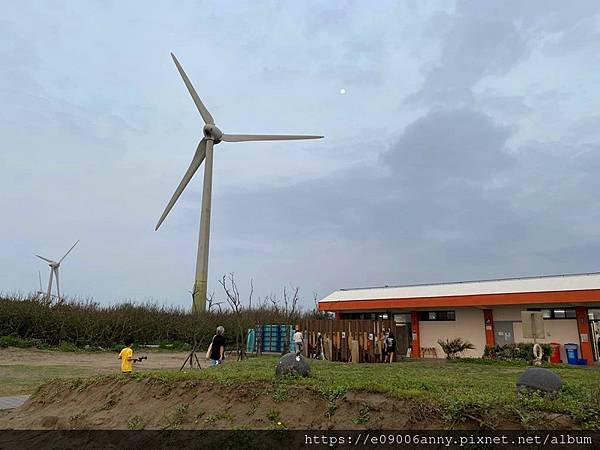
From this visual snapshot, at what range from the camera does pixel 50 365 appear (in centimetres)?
2164

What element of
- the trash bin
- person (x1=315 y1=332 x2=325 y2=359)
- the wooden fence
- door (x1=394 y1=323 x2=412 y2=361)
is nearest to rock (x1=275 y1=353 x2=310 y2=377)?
the wooden fence

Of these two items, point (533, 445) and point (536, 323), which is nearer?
point (533, 445)

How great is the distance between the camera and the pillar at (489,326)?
2431cm

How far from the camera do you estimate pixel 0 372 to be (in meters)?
18.3

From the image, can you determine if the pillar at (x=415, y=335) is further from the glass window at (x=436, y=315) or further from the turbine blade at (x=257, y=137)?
the turbine blade at (x=257, y=137)

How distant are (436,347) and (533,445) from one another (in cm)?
2215

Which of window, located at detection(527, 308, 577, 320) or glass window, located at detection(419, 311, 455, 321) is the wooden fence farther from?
window, located at detection(527, 308, 577, 320)

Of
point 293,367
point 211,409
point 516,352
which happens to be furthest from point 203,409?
point 516,352

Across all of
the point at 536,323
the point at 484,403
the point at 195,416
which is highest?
the point at 536,323

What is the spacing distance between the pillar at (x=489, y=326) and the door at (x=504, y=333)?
0.19 m

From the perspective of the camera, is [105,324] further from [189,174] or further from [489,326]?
Answer: [489,326]

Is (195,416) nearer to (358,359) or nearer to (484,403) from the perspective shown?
(484,403)

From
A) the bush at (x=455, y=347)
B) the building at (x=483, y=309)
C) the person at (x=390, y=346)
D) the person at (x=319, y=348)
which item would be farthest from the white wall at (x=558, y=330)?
the person at (x=319, y=348)

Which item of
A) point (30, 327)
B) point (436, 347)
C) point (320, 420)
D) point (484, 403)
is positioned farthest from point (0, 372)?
point (436, 347)
